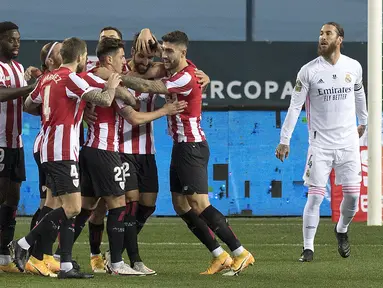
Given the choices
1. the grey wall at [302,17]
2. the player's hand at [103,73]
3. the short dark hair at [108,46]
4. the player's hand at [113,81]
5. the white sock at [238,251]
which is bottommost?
the white sock at [238,251]

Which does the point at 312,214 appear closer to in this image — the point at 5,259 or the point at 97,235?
the point at 97,235

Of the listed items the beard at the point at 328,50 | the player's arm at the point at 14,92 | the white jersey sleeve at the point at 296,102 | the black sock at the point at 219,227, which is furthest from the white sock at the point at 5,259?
the beard at the point at 328,50

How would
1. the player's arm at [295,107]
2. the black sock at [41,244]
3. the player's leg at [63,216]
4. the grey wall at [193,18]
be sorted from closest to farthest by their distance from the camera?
the player's leg at [63,216] < the black sock at [41,244] < the player's arm at [295,107] < the grey wall at [193,18]

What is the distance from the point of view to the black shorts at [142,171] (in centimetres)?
878

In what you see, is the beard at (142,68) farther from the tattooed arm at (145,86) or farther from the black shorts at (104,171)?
the black shorts at (104,171)

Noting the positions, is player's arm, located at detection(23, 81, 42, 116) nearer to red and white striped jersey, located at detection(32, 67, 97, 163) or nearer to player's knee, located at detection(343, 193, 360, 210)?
red and white striped jersey, located at detection(32, 67, 97, 163)

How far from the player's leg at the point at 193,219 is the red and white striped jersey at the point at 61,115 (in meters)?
0.82

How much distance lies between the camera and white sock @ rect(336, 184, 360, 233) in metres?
10.1

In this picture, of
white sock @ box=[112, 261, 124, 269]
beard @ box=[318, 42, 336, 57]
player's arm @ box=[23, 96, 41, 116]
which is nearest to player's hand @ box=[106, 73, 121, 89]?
player's arm @ box=[23, 96, 41, 116]

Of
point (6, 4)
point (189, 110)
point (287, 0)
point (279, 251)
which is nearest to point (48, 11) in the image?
point (6, 4)

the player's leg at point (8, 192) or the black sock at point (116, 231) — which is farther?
the player's leg at point (8, 192)

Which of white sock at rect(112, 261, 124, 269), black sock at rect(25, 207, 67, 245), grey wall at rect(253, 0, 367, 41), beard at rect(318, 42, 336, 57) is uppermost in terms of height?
grey wall at rect(253, 0, 367, 41)

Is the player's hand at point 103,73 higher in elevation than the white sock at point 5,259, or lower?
higher

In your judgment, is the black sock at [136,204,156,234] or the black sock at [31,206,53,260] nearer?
the black sock at [31,206,53,260]
